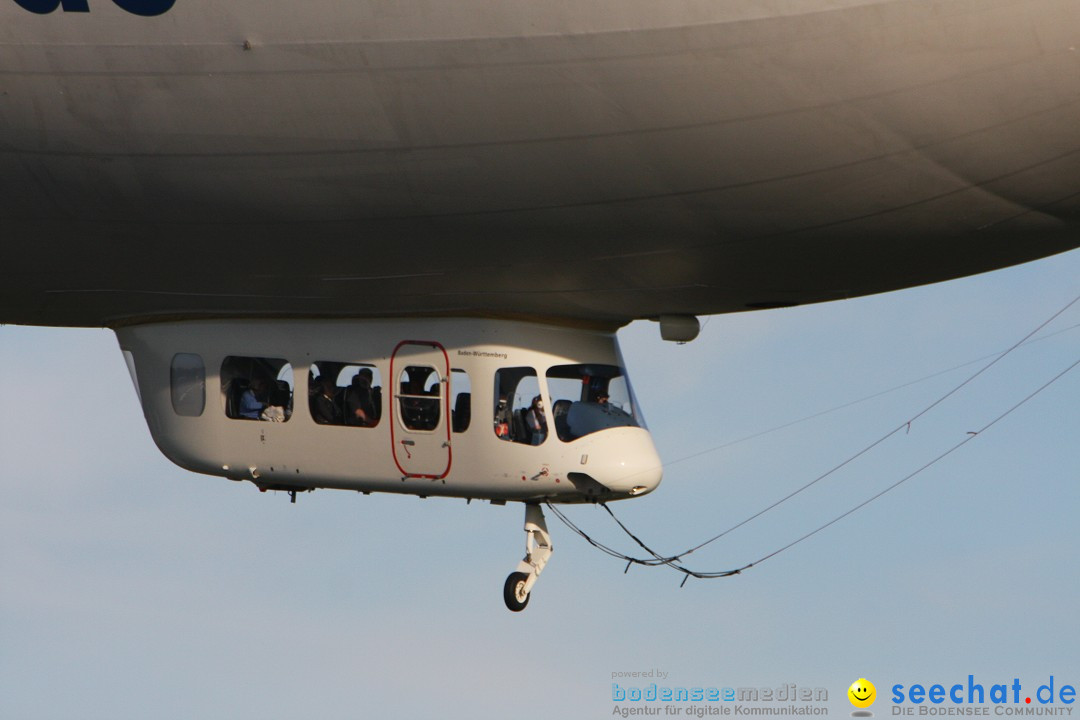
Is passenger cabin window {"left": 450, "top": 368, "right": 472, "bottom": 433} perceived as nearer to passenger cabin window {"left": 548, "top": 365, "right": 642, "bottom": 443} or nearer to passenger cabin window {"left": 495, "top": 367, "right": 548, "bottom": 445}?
passenger cabin window {"left": 495, "top": 367, "right": 548, "bottom": 445}

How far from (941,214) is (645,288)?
4.19 meters

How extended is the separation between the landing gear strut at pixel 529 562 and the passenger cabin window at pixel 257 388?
144 inches

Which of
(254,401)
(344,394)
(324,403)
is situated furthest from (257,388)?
(344,394)

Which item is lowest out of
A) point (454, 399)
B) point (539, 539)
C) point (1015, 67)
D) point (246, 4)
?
point (539, 539)

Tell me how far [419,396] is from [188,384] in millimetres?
3704

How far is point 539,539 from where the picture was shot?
2466 cm

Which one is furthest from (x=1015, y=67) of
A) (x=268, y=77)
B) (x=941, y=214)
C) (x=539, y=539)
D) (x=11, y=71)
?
(x=11, y=71)

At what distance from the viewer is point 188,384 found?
25531 millimetres

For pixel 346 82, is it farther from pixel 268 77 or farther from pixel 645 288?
pixel 645 288

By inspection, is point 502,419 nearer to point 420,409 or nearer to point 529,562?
point 420,409

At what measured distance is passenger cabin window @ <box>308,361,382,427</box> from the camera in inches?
958

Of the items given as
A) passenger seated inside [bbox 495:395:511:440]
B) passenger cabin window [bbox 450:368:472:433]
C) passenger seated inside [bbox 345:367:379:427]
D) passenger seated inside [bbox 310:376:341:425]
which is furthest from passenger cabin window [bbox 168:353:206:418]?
passenger seated inside [bbox 495:395:511:440]

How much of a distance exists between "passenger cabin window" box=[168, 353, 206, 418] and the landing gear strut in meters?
4.97

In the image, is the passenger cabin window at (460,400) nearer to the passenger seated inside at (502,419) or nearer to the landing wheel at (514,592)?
the passenger seated inside at (502,419)
